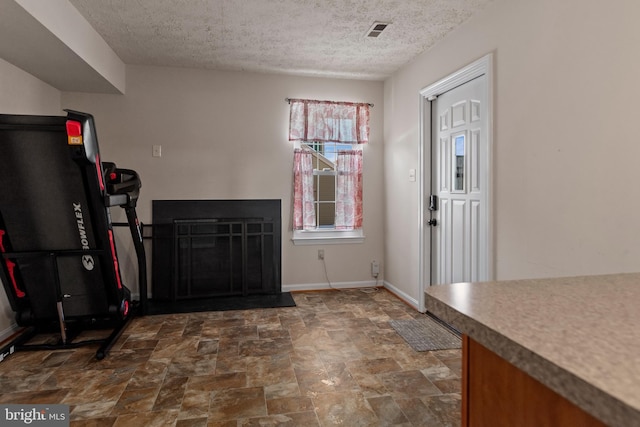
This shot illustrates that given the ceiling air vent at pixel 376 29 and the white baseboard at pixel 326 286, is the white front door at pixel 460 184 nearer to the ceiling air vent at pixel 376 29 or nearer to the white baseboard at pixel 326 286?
the ceiling air vent at pixel 376 29

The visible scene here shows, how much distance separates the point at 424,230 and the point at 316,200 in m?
1.43

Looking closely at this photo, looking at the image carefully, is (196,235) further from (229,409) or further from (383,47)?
(383,47)

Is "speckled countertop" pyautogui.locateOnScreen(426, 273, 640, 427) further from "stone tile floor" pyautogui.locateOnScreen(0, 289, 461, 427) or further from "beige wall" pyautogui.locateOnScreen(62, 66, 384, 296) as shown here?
"beige wall" pyautogui.locateOnScreen(62, 66, 384, 296)

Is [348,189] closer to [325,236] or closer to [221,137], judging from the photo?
[325,236]

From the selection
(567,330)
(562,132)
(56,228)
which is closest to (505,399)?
(567,330)

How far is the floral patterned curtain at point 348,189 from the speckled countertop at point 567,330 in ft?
11.6

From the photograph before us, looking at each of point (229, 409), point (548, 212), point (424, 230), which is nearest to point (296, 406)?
point (229, 409)

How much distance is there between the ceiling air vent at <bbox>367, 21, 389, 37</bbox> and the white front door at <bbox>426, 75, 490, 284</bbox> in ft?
2.67

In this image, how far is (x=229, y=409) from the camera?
204 cm

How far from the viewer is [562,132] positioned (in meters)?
2.12

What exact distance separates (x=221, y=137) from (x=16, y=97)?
1801mm

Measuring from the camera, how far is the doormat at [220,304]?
3818 millimetres

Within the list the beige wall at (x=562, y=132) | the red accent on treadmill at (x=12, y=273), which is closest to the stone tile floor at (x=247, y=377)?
the red accent on treadmill at (x=12, y=273)

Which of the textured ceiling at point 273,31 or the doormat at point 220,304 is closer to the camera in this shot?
the textured ceiling at point 273,31
